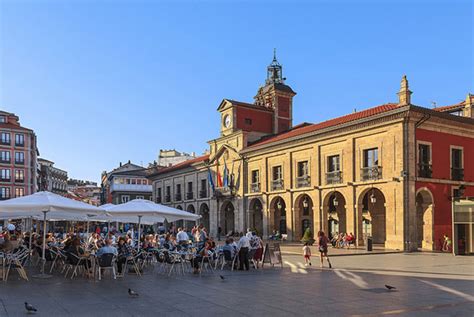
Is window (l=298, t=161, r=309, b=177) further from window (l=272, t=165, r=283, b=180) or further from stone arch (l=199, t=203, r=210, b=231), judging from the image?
stone arch (l=199, t=203, r=210, b=231)

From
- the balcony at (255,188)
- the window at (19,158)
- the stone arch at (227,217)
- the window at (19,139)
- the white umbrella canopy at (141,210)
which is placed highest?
the window at (19,139)

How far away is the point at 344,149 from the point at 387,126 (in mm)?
4125

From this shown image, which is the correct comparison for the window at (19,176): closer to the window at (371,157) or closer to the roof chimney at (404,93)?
the window at (371,157)

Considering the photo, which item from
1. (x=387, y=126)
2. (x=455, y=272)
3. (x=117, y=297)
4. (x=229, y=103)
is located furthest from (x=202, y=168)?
(x=117, y=297)

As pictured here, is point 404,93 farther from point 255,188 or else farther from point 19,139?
point 19,139

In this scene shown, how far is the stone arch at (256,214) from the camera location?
144 ft

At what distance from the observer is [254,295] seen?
1144 cm

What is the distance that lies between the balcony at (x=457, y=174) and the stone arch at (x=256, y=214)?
1706cm

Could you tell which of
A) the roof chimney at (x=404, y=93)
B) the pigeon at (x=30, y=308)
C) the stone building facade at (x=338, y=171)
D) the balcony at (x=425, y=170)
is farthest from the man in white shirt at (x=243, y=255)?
the roof chimney at (x=404, y=93)

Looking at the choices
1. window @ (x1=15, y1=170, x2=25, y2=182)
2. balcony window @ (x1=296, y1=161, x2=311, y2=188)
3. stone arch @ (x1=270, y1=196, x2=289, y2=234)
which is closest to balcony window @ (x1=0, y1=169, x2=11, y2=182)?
window @ (x1=15, y1=170, x2=25, y2=182)

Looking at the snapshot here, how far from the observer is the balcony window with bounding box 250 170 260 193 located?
141 feet

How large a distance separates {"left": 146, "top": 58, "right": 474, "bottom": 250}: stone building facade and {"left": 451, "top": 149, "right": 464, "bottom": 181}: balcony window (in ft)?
0.30

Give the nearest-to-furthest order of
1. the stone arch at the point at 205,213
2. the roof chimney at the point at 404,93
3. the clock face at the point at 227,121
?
the roof chimney at the point at 404,93
the clock face at the point at 227,121
the stone arch at the point at 205,213

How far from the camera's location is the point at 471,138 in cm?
3275
